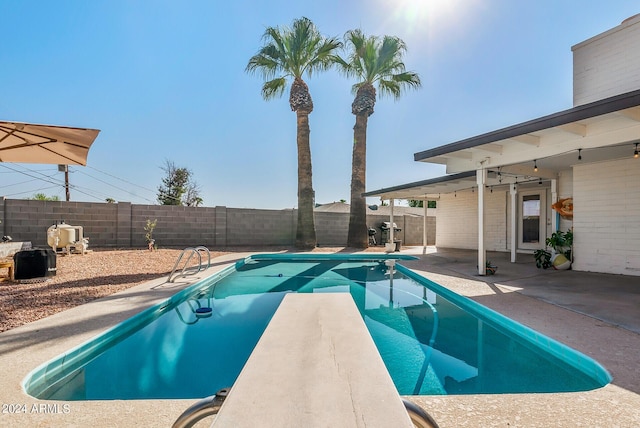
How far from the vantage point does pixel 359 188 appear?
14.0 metres

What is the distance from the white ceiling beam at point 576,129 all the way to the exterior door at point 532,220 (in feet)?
19.0

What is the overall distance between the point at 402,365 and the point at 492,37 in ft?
35.7

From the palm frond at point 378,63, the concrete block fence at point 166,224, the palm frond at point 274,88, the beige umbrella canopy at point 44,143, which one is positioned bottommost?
the concrete block fence at point 166,224

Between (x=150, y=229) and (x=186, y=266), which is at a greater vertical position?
(x=150, y=229)

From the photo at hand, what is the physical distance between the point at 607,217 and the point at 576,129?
3.41m

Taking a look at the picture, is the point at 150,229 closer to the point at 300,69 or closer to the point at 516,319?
the point at 300,69

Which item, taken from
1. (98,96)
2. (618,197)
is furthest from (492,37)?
(98,96)

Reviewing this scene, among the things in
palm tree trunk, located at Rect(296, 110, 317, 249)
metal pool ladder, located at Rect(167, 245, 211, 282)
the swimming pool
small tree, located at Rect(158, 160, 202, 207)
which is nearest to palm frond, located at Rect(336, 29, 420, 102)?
palm tree trunk, located at Rect(296, 110, 317, 249)

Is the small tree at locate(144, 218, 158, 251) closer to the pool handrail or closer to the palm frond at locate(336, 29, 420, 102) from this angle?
the palm frond at locate(336, 29, 420, 102)

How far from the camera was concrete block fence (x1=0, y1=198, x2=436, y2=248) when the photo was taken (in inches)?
435

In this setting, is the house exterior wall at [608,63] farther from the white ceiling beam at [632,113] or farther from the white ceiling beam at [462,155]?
the white ceiling beam at [632,113]

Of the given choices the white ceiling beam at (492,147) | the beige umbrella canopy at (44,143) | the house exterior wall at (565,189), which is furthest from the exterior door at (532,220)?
the beige umbrella canopy at (44,143)

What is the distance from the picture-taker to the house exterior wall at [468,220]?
485 inches

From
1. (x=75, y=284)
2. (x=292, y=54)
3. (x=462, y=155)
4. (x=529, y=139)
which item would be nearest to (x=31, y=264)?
(x=75, y=284)
